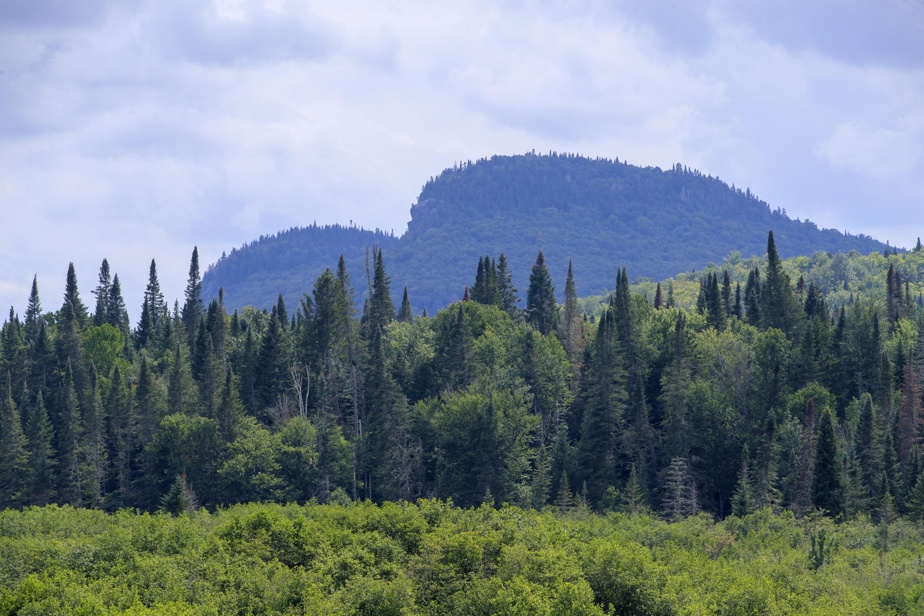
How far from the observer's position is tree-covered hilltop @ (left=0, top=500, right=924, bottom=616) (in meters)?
65.6

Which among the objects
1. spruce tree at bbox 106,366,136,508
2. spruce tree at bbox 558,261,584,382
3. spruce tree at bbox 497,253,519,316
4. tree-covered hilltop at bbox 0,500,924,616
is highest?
spruce tree at bbox 497,253,519,316

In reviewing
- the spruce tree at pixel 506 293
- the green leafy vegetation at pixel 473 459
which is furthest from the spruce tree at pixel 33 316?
the spruce tree at pixel 506 293

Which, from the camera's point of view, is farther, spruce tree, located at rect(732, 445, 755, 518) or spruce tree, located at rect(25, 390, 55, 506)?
spruce tree, located at rect(25, 390, 55, 506)

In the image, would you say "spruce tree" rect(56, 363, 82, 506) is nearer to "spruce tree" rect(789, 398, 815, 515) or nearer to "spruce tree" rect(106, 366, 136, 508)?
"spruce tree" rect(106, 366, 136, 508)

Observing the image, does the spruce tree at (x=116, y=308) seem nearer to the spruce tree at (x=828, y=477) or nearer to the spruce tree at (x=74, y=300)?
the spruce tree at (x=74, y=300)

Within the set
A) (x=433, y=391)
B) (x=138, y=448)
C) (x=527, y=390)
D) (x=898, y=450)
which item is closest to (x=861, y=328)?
(x=898, y=450)

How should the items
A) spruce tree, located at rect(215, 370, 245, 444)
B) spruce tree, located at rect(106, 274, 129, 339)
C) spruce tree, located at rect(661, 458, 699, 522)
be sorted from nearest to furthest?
spruce tree, located at rect(661, 458, 699, 522), spruce tree, located at rect(215, 370, 245, 444), spruce tree, located at rect(106, 274, 129, 339)

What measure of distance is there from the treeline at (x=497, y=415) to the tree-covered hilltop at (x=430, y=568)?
817 inches

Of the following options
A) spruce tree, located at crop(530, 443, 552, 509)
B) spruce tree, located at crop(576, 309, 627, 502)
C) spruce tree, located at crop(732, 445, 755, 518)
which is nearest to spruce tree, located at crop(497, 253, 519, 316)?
spruce tree, located at crop(576, 309, 627, 502)

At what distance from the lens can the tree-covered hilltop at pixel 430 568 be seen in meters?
65.6

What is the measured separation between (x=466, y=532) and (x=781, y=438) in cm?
4875

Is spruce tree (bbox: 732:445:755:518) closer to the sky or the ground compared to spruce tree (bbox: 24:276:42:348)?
closer to the ground

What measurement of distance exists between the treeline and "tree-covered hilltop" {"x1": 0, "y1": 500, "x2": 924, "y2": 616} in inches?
817

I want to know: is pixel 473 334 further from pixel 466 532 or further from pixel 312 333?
pixel 466 532
